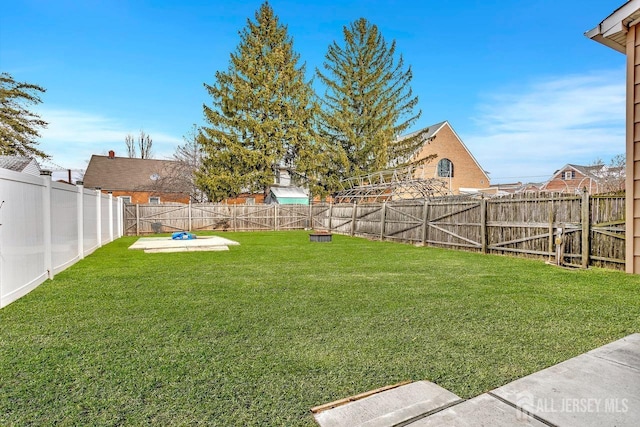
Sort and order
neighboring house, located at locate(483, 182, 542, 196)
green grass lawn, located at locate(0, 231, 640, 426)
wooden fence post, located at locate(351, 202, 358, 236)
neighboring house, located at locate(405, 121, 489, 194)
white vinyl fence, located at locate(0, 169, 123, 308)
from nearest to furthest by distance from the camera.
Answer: green grass lawn, located at locate(0, 231, 640, 426), white vinyl fence, located at locate(0, 169, 123, 308), wooden fence post, located at locate(351, 202, 358, 236), neighboring house, located at locate(483, 182, 542, 196), neighboring house, located at locate(405, 121, 489, 194)

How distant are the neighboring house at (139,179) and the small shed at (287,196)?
8.14m

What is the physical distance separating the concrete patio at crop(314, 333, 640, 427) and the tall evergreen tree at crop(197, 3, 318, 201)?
2137 centimetres

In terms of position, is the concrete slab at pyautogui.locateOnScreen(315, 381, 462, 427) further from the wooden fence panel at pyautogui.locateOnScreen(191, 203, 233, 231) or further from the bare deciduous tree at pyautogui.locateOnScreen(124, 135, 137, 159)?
the bare deciduous tree at pyautogui.locateOnScreen(124, 135, 137, 159)

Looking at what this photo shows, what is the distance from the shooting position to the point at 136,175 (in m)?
30.0

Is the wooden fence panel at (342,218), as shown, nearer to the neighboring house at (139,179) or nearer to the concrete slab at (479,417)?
the concrete slab at (479,417)

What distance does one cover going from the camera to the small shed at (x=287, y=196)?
2753cm

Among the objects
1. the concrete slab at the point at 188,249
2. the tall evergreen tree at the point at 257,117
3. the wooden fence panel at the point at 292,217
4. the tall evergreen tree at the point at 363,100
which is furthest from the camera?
the tall evergreen tree at the point at 363,100

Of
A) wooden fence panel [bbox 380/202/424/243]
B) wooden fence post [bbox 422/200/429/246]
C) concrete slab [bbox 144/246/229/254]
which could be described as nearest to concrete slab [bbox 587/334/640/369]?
wooden fence post [bbox 422/200/429/246]

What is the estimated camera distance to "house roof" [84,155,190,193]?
1129 inches

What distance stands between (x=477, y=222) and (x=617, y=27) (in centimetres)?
525

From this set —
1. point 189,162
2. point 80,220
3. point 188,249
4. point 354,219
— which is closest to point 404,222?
point 354,219

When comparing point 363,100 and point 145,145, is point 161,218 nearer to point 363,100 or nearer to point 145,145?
point 363,100

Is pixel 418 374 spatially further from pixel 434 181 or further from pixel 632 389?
pixel 434 181

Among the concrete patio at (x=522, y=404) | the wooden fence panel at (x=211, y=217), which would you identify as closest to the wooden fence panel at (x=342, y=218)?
the wooden fence panel at (x=211, y=217)
